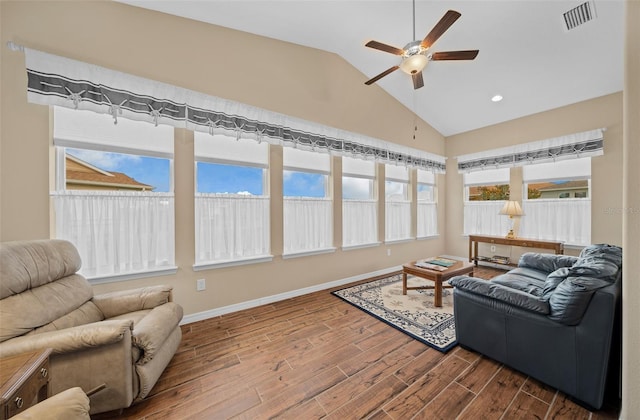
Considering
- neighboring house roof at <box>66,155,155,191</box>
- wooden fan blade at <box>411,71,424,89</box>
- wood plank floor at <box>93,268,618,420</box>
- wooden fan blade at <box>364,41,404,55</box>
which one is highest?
wooden fan blade at <box>364,41,404,55</box>

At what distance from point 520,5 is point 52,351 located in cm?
485

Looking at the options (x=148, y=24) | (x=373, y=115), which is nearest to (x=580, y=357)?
(x=373, y=115)

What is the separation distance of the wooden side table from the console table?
5.74 meters

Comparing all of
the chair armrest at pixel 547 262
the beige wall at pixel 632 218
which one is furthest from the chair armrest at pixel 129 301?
the chair armrest at pixel 547 262

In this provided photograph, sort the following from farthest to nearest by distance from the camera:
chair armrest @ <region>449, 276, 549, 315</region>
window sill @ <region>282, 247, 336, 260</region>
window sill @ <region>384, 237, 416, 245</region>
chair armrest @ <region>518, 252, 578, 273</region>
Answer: window sill @ <region>384, 237, 416, 245</region> < window sill @ <region>282, 247, 336, 260</region> < chair armrest @ <region>518, 252, 578, 273</region> < chair armrest @ <region>449, 276, 549, 315</region>

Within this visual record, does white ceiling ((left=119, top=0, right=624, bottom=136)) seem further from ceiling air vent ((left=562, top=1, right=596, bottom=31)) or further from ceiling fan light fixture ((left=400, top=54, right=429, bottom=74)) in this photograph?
ceiling fan light fixture ((left=400, top=54, right=429, bottom=74))

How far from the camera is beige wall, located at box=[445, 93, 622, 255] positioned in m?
3.48

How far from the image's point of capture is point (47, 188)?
1966 mm

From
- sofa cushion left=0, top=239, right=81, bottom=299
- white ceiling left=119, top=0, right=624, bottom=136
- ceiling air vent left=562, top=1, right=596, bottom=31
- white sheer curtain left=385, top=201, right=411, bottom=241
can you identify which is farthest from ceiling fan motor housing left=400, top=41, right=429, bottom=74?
sofa cushion left=0, top=239, right=81, bottom=299

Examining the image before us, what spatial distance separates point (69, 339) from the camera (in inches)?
49.0

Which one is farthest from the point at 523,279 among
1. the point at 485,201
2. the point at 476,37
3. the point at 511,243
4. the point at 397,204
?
the point at 476,37

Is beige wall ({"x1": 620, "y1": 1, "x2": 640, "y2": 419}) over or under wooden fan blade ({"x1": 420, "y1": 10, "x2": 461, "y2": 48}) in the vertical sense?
under

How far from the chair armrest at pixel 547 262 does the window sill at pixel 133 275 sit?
14.4 ft

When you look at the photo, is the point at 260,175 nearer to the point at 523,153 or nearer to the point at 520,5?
the point at 520,5
